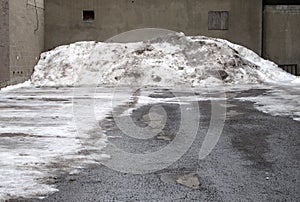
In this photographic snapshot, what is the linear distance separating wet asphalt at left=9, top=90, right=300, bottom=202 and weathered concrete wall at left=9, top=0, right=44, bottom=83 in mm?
10567

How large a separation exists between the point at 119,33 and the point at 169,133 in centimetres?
1532

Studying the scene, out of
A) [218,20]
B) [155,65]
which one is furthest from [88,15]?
[218,20]

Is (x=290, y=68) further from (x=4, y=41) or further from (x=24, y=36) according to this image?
(x=4, y=41)

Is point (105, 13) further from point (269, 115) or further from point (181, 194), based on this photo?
point (181, 194)

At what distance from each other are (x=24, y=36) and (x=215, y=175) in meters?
15.0

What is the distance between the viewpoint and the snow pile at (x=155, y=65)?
19.2 metres

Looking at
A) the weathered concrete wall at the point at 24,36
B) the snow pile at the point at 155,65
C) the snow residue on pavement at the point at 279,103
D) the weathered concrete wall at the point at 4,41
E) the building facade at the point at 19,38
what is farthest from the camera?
the snow pile at the point at 155,65

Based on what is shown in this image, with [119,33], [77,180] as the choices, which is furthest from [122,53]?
[77,180]

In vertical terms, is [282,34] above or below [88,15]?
below

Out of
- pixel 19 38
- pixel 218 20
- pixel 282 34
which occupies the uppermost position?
pixel 218 20

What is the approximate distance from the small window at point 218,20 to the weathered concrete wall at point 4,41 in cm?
959

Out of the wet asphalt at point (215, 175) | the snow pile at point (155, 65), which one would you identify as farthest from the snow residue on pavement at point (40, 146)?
the snow pile at point (155, 65)

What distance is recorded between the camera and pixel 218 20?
22.9m

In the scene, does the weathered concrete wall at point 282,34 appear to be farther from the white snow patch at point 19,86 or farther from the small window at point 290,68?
the white snow patch at point 19,86
